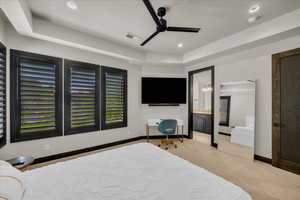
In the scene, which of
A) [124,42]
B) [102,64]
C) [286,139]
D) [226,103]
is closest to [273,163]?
[286,139]

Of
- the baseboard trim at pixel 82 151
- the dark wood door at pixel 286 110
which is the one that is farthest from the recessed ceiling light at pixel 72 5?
the dark wood door at pixel 286 110

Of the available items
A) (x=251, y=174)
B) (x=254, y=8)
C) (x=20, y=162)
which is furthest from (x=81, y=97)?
(x=251, y=174)

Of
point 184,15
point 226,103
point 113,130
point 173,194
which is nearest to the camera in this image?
point 173,194

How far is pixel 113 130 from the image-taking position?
11.5 feet

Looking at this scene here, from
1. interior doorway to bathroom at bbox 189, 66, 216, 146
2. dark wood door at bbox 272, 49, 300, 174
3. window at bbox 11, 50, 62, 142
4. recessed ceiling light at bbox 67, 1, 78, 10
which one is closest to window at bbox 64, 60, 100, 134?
window at bbox 11, 50, 62, 142

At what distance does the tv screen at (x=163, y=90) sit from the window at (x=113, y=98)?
68 cm

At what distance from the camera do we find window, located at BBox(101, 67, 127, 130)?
332 cm

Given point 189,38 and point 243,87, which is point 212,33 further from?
point 243,87

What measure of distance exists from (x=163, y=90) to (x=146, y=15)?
2.32m

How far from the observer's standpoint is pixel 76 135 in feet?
9.56

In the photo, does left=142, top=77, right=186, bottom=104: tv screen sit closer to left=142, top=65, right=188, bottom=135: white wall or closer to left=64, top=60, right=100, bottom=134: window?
left=142, top=65, right=188, bottom=135: white wall

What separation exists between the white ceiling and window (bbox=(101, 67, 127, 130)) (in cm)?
101

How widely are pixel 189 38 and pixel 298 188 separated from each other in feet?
10.6

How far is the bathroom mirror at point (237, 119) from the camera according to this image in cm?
282
